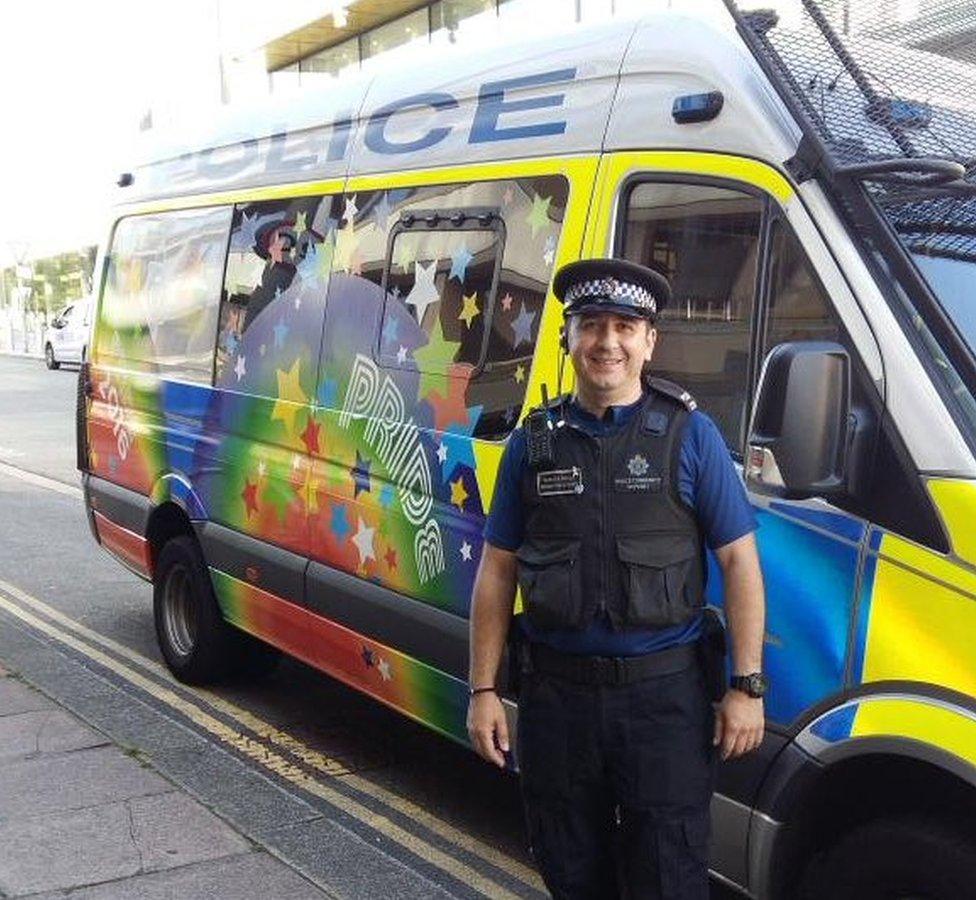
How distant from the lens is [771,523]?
2.90m

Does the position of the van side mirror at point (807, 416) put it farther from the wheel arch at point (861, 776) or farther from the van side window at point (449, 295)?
the van side window at point (449, 295)

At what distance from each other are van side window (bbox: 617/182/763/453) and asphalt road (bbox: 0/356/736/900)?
1.69 m

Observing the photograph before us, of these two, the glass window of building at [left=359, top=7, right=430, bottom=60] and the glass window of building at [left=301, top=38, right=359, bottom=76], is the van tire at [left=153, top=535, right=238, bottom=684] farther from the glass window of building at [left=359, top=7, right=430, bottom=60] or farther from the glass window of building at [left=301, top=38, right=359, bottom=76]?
the glass window of building at [left=301, top=38, right=359, bottom=76]

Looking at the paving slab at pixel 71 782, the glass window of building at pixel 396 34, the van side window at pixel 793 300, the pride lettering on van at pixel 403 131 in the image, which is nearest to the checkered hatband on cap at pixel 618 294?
the van side window at pixel 793 300

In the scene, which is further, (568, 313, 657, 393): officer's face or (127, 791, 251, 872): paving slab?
(127, 791, 251, 872): paving slab

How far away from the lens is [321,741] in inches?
207

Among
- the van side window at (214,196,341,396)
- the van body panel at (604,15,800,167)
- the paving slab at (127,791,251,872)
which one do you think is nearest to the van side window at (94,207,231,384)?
the van side window at (214,196,341,396)

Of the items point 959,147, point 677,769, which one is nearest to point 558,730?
point 677,769

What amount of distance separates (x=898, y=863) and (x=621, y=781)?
62cm

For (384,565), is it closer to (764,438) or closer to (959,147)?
(764,438)

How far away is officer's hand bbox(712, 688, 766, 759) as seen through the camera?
258 centimetres

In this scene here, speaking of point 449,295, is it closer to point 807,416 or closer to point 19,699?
point 807,416

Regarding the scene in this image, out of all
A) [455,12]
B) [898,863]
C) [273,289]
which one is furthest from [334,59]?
[898,863]

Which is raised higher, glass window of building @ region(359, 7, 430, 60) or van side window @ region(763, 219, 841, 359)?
glass window of building @ region(359, 7, 430, 60)
